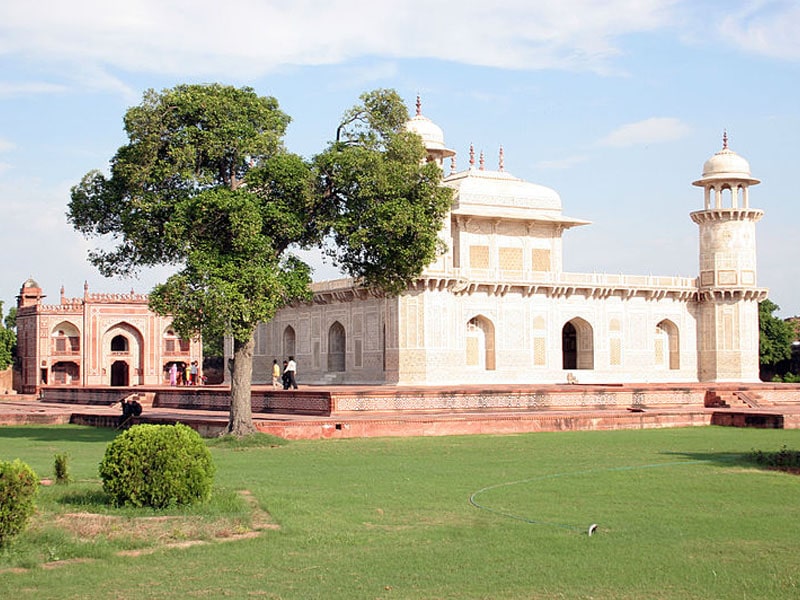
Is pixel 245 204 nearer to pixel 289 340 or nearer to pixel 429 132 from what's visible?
pixel 429 132

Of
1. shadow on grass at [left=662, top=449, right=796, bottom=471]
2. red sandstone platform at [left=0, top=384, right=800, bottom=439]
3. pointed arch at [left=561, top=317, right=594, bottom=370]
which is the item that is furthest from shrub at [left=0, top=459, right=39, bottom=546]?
pointed arch at [left=561, top=317, right=594, bottom=370]

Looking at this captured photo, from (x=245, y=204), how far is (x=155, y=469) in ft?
23.3

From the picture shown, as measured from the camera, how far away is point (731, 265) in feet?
113

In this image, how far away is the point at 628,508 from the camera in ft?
27.7

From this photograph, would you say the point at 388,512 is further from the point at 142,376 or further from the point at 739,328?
the point at 142,376

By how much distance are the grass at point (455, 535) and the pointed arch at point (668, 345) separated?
23308 mm

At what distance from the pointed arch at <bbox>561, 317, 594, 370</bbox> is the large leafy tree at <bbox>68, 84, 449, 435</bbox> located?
18.8 metres

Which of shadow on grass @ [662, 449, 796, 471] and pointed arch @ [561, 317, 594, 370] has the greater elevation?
pointed arch @ [561, 317, 594, 370]

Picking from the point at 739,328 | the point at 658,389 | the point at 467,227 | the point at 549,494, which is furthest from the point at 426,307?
the point at 549,494

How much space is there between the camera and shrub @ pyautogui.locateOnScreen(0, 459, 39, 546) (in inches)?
261

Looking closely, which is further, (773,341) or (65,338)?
(65,338)

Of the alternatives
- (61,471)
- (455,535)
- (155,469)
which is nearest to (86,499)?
(155,469)

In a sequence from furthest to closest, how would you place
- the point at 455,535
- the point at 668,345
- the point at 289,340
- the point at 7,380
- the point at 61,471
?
the point at 7,380
the point at 289,340
the point at 668,345
the point at 61,471
the point at 455,535

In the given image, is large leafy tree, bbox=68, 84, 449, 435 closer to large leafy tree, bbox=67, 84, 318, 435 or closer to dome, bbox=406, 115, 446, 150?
large leafy tree, bbox=67, 84, 318, 435
